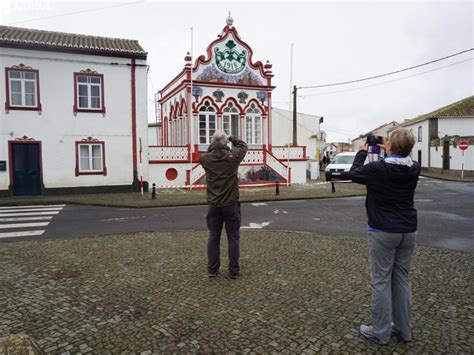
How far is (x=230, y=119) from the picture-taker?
22.8 metres

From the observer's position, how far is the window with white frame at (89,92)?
18.3 metres

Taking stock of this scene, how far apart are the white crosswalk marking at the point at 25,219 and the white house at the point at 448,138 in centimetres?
3011

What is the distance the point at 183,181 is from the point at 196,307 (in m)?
16.7

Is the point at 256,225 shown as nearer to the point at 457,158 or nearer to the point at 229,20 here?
the point at 229,20

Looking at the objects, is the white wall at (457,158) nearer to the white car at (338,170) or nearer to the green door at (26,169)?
the white car at (338,170)

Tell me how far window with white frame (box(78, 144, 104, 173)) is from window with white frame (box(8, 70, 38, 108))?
2829 mm

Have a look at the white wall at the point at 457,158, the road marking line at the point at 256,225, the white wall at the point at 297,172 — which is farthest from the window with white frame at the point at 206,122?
the white wall at the point at 457,158

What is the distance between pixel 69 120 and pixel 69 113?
0.32 m

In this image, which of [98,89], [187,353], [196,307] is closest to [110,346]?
[187,353]

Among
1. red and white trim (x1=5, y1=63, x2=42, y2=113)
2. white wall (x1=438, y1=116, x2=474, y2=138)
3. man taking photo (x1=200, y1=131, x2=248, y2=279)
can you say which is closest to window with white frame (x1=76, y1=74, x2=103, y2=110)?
red and white trim (x1=5, y1=63, x2=42, y2=113)

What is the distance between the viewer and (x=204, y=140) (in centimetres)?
2216

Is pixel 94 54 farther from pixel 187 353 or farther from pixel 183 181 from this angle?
pixel 187 353

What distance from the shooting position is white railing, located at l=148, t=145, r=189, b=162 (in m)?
20.4

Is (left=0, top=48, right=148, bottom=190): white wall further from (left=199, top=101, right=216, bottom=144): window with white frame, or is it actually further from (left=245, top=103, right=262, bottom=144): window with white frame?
(left=245, top=103, right=262, bottom=144): window with white frame
